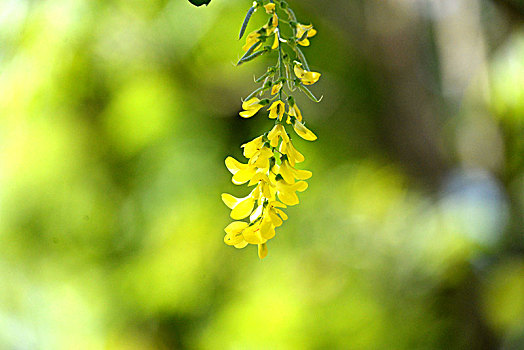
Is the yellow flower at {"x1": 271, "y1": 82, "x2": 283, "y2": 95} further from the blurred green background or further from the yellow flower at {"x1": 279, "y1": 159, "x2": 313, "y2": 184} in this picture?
the blurred green background

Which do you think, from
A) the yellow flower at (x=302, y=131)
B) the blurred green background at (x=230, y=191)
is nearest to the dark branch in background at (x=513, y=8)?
the blurred green background at (x=230, y=191)

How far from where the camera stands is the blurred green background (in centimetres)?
163

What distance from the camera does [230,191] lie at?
1801mm

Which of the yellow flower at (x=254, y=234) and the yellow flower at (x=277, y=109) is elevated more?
the yellow flower at (x=277, y=109)

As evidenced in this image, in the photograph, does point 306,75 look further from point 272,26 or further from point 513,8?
point 513,8

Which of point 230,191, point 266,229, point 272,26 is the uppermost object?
point 230,191

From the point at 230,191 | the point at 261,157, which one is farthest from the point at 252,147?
the point at 230,191

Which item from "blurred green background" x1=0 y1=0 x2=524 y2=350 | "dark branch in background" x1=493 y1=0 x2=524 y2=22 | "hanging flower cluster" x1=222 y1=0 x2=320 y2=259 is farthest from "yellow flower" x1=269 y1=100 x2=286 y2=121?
"dark branch in background" x1=493 y1=0 x2=524 y2=22

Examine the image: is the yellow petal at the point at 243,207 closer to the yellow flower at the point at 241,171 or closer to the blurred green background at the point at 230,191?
the yellow flower at the point at 241,171

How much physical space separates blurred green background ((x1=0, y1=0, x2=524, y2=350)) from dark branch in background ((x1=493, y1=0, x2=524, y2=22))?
54mm

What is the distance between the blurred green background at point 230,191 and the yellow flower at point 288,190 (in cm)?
125

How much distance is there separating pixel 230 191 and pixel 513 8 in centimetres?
101

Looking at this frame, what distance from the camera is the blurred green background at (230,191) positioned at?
1.63 metres

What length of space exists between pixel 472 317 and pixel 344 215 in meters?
0.50
